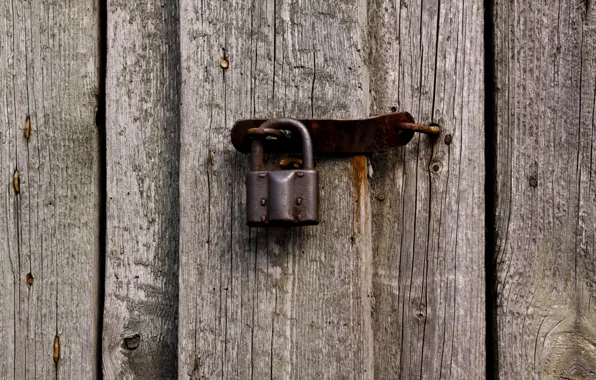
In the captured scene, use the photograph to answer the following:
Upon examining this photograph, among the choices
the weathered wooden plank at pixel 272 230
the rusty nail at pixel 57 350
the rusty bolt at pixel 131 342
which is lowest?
the rusty nail at pixel 57 350

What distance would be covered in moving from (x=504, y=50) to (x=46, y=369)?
1.02 metres

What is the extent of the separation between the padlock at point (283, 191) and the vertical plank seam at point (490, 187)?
340mm

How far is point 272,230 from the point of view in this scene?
0.85 meters

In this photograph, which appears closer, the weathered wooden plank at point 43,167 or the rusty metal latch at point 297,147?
the rusty metal latch at point 297,147

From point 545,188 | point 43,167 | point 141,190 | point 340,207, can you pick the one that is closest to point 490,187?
point 545,188

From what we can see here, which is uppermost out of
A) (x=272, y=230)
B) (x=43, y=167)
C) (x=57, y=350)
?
(x=43, y=167)

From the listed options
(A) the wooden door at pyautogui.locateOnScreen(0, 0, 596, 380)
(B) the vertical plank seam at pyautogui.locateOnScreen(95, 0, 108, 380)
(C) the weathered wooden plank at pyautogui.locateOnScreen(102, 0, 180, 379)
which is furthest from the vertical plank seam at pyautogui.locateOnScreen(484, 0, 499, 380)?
(B) the vertical plank seam at pyautogui.locateOnScreen(95, 0, 108, 380)

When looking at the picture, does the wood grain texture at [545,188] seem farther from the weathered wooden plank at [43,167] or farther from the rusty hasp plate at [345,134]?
the weathered wooden plank at [43,167]

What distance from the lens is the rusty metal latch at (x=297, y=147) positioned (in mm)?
768

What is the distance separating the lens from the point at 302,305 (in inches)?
32.9

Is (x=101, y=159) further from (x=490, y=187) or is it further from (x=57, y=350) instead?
(x=490, y=187)

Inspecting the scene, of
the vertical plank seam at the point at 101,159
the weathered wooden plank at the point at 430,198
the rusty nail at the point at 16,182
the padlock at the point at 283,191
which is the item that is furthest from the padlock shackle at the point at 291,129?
the rusty nail at the point at 16,182

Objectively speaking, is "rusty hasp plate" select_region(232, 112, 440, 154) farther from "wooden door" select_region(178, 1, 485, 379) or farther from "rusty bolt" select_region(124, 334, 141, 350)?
"rusty bolt" select_region(124, 334, 141, 350)

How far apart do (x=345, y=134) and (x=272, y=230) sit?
0.20 metres
